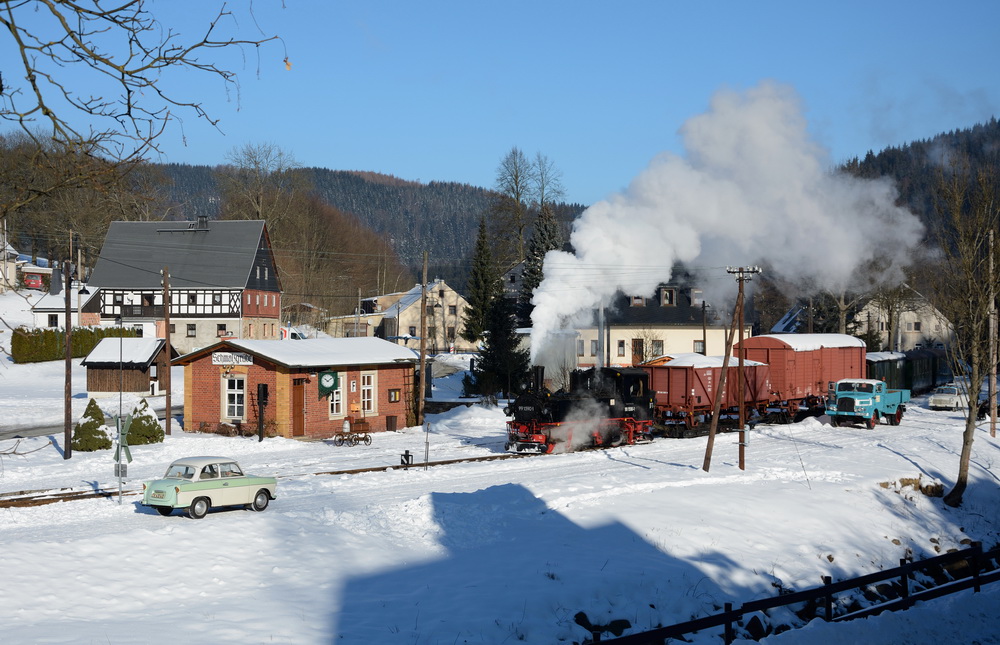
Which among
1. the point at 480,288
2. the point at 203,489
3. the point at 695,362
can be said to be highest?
the point at 480,288

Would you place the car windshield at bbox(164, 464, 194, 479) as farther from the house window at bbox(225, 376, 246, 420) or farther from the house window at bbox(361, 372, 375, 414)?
the house window at bbox(361, 372, 375, 414)

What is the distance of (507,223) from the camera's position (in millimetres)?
86688

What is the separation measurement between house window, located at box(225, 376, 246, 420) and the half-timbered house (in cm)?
3216

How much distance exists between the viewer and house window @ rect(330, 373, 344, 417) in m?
36.9

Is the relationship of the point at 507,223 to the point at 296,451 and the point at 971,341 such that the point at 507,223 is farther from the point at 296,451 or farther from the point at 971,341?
the point at 971,341

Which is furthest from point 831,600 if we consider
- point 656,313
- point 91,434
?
point 656,313

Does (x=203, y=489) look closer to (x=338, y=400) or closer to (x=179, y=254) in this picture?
(x=338, y=400)

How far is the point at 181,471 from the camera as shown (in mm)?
19125

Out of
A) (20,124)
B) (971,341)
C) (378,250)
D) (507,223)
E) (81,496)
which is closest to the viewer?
(20,124)

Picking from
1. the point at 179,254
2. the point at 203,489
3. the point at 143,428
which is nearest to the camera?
the point at 203,489

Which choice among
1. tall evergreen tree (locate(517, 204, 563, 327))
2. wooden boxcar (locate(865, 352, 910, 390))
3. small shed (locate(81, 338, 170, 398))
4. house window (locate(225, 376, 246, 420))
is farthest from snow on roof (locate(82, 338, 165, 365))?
wooden boxcar (locate(865, 352, 910, 390))

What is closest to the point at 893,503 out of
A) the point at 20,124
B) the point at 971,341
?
the point at 971,341

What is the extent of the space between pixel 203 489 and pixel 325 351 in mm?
19527

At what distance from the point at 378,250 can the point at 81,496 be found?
114064mm
